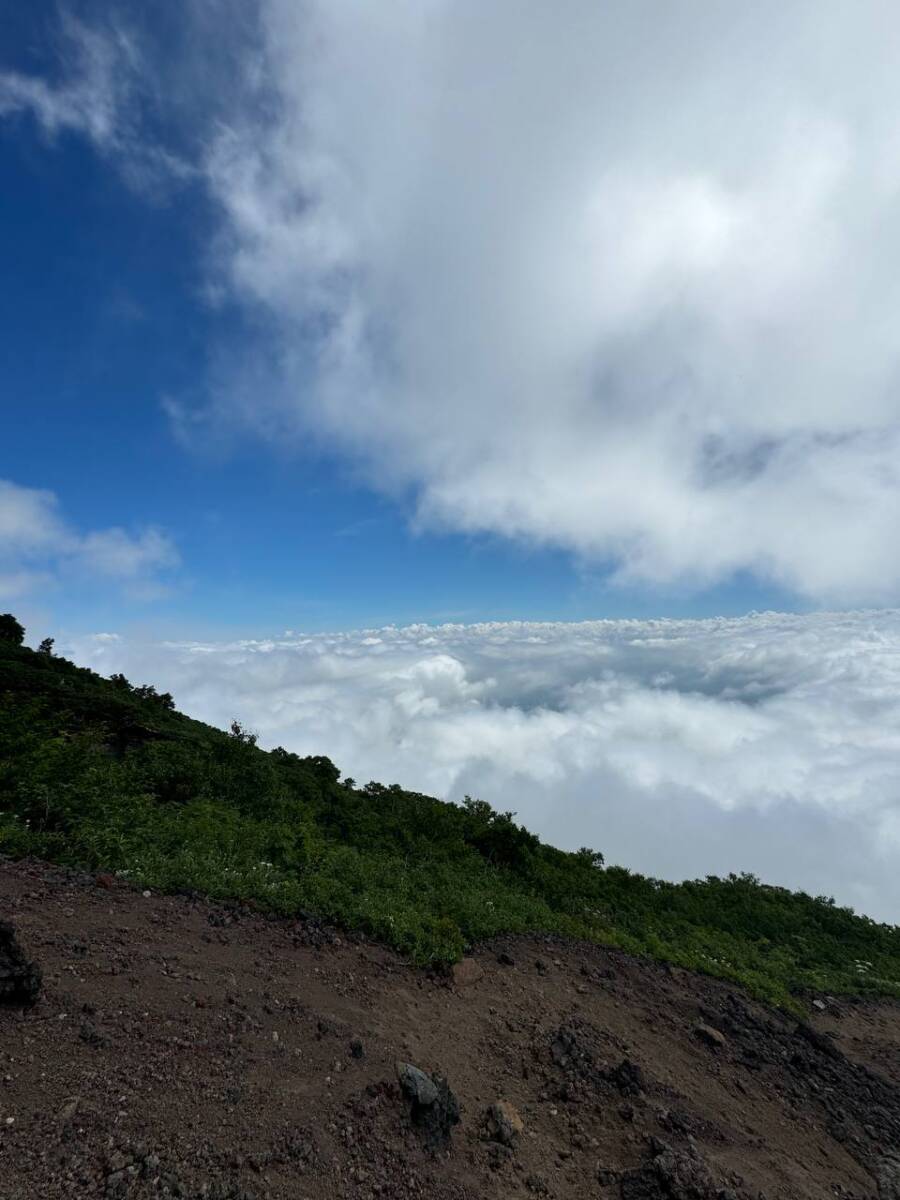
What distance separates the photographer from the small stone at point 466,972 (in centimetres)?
939

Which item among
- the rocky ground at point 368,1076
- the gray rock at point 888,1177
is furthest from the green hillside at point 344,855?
the gray rock at point 888,1177

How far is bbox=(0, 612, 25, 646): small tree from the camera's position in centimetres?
3150

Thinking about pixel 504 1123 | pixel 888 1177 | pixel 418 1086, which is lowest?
pixel 888 1177

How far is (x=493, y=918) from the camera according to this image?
11898mm

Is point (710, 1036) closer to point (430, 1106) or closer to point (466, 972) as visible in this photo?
point (466, 972)

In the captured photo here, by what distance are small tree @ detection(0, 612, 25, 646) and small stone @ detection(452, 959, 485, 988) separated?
31970mm

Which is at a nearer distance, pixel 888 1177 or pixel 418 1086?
pixel 418 1086

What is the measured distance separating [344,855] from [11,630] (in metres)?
29.9

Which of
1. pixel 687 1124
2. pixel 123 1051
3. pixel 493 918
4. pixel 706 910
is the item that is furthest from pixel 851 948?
pixel 123 1051

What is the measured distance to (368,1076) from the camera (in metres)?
6.40

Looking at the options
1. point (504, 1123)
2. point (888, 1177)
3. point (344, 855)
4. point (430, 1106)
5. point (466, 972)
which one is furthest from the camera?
point (344, 855)

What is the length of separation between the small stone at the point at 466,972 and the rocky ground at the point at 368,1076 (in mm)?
40

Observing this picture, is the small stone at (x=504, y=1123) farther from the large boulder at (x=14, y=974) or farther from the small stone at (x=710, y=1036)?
the large boulder at (x=14, y=974)

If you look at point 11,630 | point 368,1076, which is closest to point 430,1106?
point 368,1076
